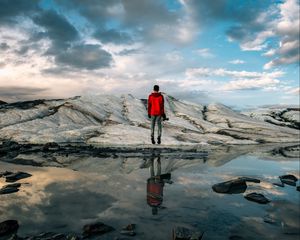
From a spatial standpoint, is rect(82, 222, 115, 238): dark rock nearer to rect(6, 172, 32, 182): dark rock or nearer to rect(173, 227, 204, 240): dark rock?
rect(173, 227, 204, 240): dark rock

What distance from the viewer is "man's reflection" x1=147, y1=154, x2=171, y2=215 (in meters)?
6.37

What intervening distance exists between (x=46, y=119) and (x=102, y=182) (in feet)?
58.3

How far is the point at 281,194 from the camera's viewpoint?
745cm

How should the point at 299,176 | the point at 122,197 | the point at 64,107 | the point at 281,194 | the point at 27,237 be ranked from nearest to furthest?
the point at 27,237 → the point at 122,197 → the point at 281,194 → the point at 299,176 → the point at 64,107

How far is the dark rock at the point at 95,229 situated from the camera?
475cm

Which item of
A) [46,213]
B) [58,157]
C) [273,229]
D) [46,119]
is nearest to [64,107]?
[46,119]

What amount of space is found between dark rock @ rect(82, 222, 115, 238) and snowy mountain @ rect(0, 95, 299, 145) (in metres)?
14.9

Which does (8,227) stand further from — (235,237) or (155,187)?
(155,187)

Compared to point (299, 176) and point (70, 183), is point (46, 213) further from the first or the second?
point (299, 176)

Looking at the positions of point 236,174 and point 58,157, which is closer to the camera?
point 236,174

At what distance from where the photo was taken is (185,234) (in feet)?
15.2

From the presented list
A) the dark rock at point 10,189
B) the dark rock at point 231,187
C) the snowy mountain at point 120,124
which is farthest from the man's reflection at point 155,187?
the snowy mountain at point 120,124

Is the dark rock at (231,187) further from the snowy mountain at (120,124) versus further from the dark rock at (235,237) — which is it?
the snowy mountain at (120,124)

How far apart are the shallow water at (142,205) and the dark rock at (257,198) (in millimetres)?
155
